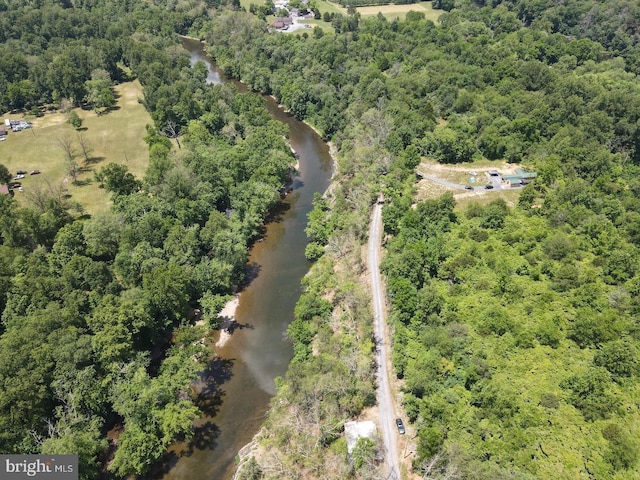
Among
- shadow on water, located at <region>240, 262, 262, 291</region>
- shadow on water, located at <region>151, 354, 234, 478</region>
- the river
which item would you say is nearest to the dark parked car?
the river

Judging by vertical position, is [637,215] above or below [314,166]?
above

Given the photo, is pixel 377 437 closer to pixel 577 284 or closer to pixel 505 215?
pixel 577 284

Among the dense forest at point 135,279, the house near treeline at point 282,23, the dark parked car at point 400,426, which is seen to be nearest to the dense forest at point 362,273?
the dense forest at point 135,279

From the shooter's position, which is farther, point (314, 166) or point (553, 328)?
point (314, 166)

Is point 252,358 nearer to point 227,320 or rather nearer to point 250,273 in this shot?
point 227,320

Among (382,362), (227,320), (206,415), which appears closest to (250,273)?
(227,320)

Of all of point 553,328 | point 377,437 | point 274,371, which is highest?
point 553,328

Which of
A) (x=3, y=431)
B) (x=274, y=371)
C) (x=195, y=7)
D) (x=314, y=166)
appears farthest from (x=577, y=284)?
(x=195, y=7)
